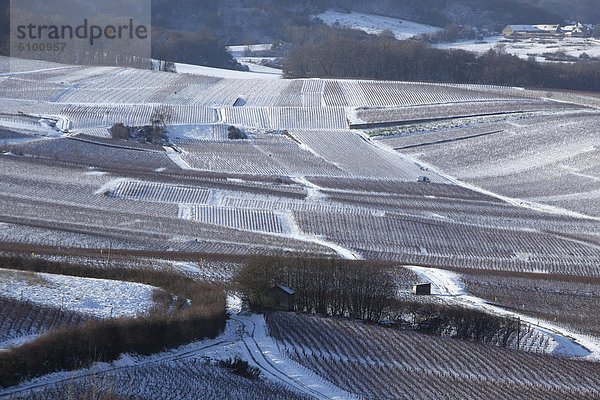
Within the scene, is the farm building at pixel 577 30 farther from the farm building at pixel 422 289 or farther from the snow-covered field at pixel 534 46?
the farm building at pixel 422 289

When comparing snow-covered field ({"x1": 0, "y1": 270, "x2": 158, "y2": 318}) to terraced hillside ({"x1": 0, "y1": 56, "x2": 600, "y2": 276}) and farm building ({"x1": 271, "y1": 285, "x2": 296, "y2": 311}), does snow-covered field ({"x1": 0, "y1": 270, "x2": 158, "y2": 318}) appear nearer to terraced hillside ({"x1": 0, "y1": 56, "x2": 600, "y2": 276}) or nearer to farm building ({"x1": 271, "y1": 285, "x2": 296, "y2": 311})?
farm building ({"x1": 271, "y1": 285, "x2": 296, "y2": 311})

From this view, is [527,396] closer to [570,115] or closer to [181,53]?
[570,115]

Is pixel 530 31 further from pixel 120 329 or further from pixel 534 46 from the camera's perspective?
pixel 120 329

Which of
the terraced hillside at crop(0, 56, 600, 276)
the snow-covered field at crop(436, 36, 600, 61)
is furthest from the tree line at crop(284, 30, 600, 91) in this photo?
the snow-covered field at crop(436, 36, 600, 61)

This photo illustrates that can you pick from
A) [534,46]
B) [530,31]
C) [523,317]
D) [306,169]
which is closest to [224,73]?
[306,169]

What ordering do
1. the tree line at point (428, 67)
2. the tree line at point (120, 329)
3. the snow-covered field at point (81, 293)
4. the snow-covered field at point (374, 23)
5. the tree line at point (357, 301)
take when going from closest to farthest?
the tree line at point (120, 329), the snow-covered field at point (81, 293), the tree line at point (357, 301), the tree line at point (428, 67), the snow-covered field at point (374, 23)

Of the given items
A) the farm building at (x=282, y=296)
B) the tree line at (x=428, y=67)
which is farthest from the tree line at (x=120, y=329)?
the tree line at (x=428, y=67)

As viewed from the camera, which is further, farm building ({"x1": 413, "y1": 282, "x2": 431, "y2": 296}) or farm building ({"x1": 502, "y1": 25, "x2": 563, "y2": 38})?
farm building ({"x1": 502, "y1": 25, "x2": 563, "y2": 38})
